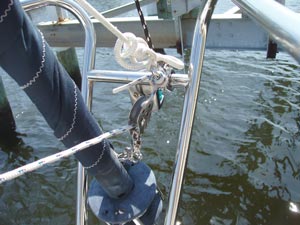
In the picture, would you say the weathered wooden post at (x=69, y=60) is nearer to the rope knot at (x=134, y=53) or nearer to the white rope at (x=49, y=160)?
the rope knot at (x=134, y=53)

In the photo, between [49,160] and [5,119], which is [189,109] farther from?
[5,119]

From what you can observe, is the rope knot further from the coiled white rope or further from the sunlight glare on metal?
the sunlight glare on metal

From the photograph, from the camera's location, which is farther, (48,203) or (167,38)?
(167,38)

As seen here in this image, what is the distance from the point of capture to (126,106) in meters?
5.85

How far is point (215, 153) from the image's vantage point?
14.3 feet

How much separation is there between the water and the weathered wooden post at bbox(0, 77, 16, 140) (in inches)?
6.8

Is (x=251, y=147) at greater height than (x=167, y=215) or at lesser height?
lesser

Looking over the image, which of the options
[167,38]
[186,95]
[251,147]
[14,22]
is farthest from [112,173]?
[167,38]

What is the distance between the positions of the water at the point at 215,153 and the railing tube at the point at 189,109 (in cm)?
135

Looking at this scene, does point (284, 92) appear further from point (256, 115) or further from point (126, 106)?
point (126, 106)

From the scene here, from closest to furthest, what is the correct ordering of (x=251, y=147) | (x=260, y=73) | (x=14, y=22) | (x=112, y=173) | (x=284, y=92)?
(x=14, y=22) → (x=112, y=173) → (x=251, y=147) → (x=284, y=92) → (x=260, y=73)

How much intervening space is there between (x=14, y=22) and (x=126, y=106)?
16.4 feet

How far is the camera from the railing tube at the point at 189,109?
1394 mm

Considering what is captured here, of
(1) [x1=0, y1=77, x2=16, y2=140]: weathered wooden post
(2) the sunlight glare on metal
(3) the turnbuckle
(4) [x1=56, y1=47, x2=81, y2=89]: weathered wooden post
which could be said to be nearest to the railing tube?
(3) the turnbuckle
